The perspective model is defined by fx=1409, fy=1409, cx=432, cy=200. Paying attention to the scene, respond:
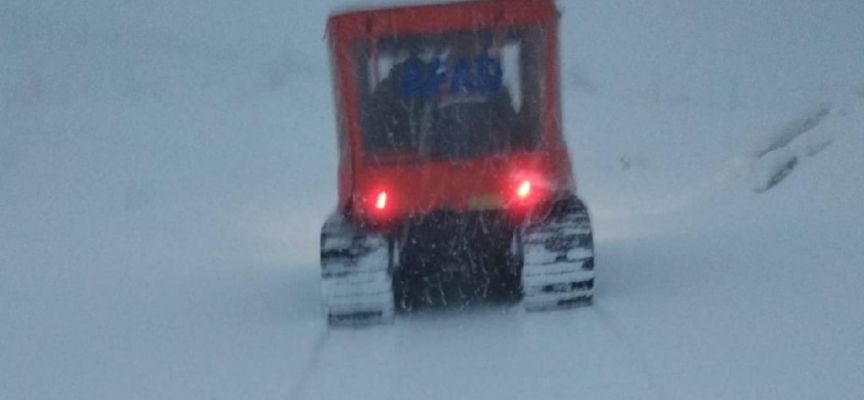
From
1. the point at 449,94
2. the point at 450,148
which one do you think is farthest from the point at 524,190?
the point at 449,94

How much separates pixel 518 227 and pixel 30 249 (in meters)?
7.83

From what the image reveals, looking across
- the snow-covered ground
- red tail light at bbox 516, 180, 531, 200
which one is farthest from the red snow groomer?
the snow-covered ground

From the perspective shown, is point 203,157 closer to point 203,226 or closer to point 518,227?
point 203,226

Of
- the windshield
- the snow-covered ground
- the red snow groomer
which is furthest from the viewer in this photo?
the windshield

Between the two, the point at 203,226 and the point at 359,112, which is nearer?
the point at 359,112

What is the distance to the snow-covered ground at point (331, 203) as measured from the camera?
8773mm

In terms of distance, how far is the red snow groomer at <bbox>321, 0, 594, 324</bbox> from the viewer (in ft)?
35.6

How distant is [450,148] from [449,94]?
17.0 inches

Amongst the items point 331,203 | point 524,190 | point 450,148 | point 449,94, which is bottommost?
point 331,203

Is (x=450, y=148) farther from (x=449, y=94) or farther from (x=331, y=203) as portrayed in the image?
(x=331, y=203)

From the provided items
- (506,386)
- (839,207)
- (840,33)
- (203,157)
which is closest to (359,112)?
(506,386)

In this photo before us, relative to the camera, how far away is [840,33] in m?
35.3

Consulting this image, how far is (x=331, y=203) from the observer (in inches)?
885

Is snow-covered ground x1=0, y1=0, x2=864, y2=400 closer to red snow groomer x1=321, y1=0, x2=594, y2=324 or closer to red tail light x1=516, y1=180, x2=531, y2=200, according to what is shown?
red snow groomer x1=321, y1=0, x2=594, y2=324
